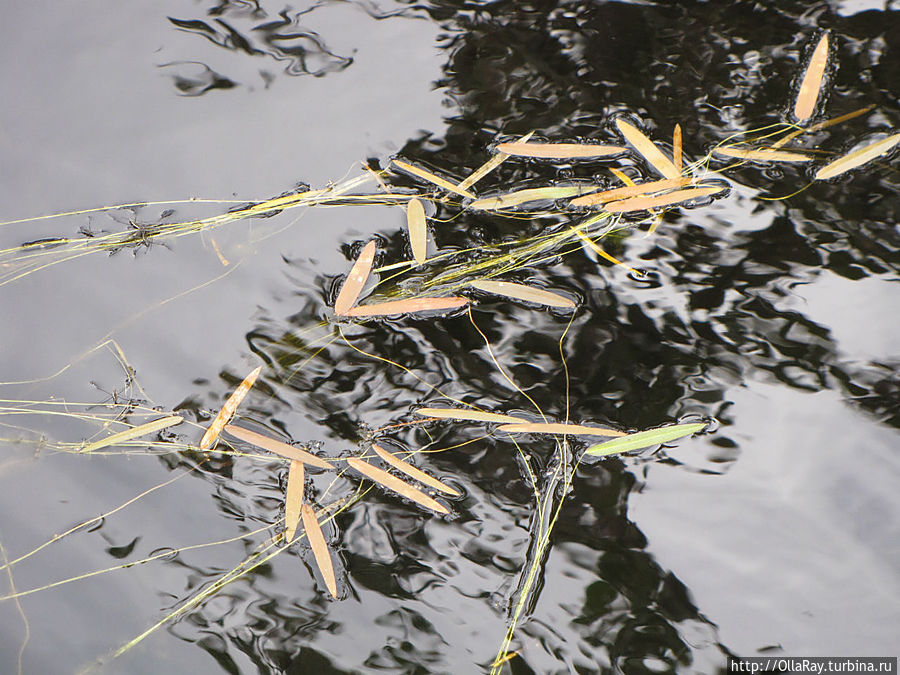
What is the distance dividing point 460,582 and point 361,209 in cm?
112

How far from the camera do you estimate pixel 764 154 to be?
1.97 meters

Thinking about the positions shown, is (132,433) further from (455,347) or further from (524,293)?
(524,293)

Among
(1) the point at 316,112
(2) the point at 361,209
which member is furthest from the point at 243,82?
(2) the point at 361,209

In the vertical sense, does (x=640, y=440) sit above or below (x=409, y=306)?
below

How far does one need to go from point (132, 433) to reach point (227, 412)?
250 millimetres

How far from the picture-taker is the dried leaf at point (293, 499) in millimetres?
1535

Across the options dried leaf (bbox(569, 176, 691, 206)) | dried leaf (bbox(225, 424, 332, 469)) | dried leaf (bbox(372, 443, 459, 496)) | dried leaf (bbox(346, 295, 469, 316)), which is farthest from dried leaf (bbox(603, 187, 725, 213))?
dried leaf (bbox(225, 424, 332, 469))

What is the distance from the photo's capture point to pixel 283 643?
1.44 meters

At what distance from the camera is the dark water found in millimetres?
1457

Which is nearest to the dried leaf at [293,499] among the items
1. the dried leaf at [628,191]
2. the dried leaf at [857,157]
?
the dried leaf at [628,191]

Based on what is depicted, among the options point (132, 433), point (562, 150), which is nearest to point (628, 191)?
point (562, 150)

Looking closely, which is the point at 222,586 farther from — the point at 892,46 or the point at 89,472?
the point at 892,46

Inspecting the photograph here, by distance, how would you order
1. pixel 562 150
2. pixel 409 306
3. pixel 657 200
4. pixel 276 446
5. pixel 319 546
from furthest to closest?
pixel 562 150 < pixel 657 200 < pixel 409 306 < pixel 276 446 < pixel 319 546

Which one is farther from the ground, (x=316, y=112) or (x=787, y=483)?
(x=316, y=112)
